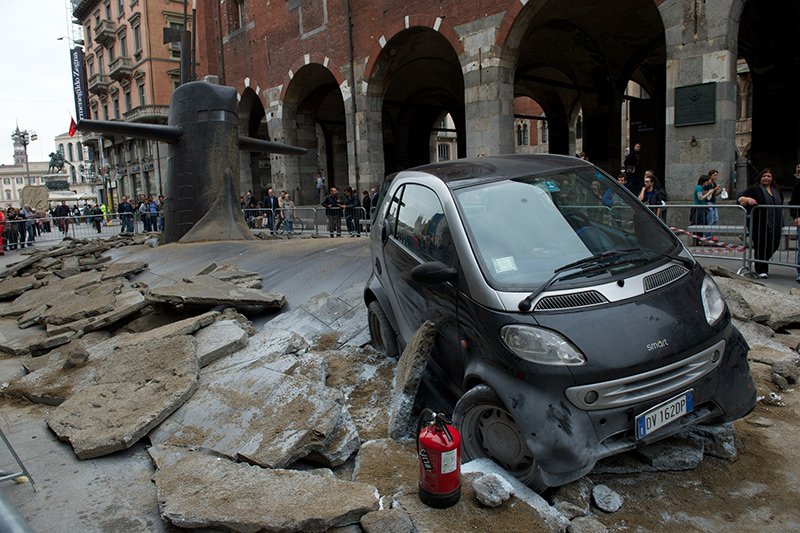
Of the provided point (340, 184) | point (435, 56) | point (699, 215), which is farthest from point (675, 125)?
point (340, 184)

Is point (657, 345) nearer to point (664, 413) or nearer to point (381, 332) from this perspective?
point (664, 413)

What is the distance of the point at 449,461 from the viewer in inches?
108

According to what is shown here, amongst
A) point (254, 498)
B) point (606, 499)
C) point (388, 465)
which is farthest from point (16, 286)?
point (606, 499)

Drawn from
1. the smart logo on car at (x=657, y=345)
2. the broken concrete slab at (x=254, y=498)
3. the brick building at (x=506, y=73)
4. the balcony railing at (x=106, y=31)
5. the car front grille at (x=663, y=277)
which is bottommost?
the broken concrete slab at (x=254, y=498)

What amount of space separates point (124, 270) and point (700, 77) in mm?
11900

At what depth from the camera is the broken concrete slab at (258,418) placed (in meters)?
3.47

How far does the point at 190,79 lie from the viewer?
13.8m

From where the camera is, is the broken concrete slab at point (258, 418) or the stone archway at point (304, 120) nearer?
the broken concrete slab at point (258, 418)

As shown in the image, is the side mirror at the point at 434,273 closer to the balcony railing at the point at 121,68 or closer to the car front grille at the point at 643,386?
the car front grille at the point at 643,386

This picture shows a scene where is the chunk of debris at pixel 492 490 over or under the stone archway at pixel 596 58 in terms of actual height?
under

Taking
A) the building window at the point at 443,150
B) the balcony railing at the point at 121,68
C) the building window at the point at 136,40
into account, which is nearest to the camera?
the building window at the point at 136,40

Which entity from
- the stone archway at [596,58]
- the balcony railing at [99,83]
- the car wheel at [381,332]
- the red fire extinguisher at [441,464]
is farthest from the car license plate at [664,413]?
the balcony railing at [99,83]

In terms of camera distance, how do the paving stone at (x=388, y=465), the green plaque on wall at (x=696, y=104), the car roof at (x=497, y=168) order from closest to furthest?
the paving stone at (x=388, y=465)
the car roof at (x=497, y=168)
the green plaque on wall at (x=696, y=104)

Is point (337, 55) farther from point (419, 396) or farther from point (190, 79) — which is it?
point (419, 396)
